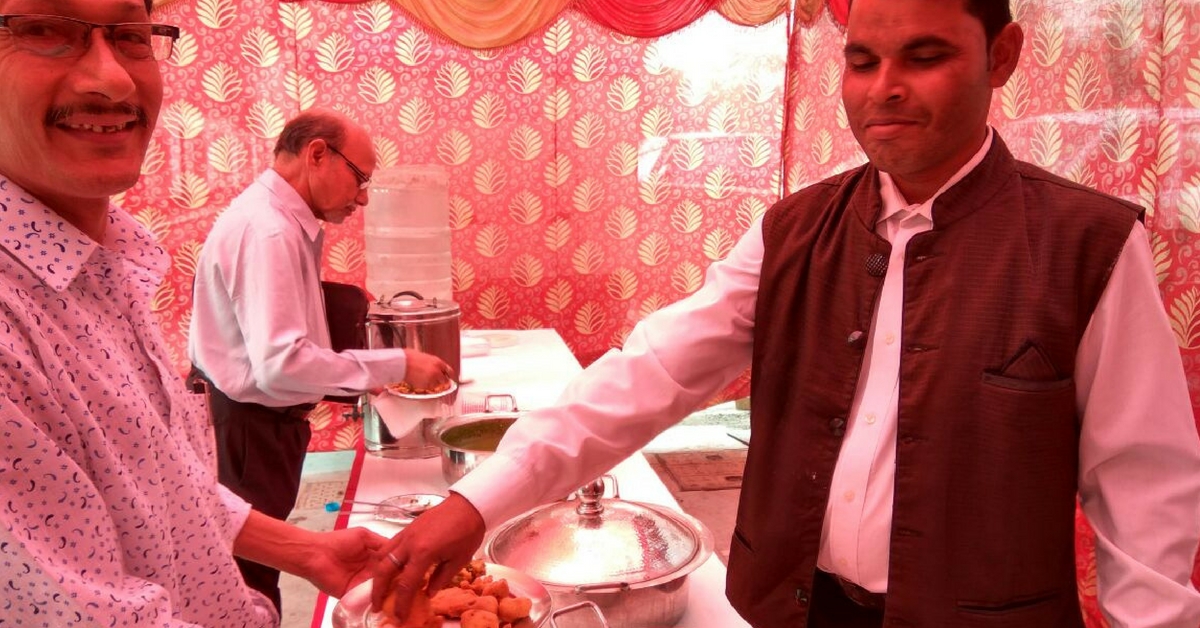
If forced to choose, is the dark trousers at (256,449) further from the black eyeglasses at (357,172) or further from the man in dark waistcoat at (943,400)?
the man in dark waistcoat at (943,400)

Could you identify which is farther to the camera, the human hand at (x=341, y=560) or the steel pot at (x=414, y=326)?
the steel pot at (x=414, y=326)

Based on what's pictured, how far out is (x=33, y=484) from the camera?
795 millimetres

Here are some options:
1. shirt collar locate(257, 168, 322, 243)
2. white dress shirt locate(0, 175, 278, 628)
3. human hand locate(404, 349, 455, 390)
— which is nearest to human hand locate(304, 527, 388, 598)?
white dress shirt locate(0, 175, 278, 628)

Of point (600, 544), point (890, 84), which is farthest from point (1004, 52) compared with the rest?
point (600, 544)

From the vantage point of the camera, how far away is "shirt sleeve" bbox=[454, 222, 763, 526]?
4.10ft

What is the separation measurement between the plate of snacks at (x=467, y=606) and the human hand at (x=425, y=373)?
3.50ft

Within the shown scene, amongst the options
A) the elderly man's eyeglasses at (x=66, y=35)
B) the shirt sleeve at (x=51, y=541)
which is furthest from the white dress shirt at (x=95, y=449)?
the elderly man's eyeglasses at (x=66, y=35)

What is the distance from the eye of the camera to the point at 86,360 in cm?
92

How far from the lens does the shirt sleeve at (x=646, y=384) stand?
125 centimetres

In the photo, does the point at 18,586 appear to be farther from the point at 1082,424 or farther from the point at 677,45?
the point at 677,45

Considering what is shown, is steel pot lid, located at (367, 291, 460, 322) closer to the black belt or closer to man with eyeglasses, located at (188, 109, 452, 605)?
man with eyeglasses, located at (188, 109, 452, 605)

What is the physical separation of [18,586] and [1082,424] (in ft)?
3.88

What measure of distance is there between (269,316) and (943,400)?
5.63 feet

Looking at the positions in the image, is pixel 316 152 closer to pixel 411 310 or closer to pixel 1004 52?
pixel 411 310
